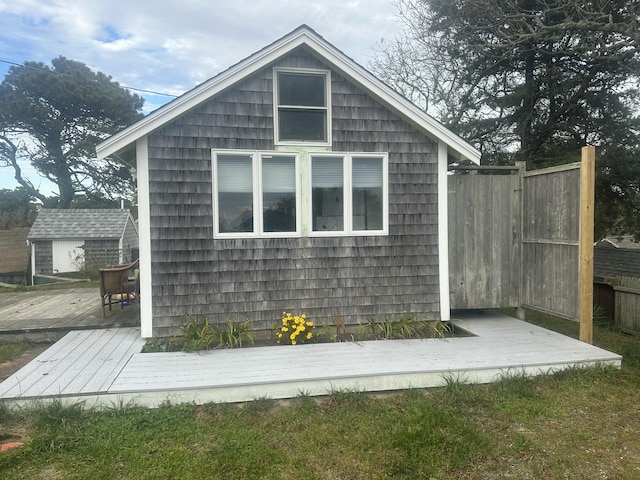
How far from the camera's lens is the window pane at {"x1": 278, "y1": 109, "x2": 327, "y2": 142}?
5242 millimetres

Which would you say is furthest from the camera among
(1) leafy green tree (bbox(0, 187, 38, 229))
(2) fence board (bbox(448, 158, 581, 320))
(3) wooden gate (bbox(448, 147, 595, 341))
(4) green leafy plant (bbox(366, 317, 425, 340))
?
(1) leafy green tree (bbox(0, 187, 38, 229))

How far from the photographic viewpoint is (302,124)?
5289 mm

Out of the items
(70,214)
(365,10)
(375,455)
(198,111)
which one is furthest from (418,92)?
(70,214)

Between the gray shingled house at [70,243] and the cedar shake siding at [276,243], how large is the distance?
14.6m

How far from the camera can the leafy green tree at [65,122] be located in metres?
22.8

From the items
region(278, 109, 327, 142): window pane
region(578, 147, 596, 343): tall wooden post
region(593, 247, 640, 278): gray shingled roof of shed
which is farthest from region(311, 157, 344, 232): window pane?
region(593, 247, 640, 278): gray shingled roof of shed

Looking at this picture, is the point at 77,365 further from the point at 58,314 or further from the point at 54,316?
the point at 58,314

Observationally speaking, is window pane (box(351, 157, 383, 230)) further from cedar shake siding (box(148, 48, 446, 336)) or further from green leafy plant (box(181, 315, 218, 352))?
green leafy plant (box(181, 315, 218, 352))

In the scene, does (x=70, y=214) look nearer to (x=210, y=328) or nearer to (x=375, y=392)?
(x=210, y=328)

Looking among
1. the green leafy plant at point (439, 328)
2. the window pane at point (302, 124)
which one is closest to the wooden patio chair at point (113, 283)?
the window pane at point (302, 124)

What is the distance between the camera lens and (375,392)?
3912 mm

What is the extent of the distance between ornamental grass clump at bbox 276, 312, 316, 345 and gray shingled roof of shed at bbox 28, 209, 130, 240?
51.1 ft

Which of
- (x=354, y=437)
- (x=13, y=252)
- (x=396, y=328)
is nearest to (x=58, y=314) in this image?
(x=396, y=328)

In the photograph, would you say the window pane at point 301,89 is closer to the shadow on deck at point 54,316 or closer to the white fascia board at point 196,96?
the white fascia board at point 196,96
